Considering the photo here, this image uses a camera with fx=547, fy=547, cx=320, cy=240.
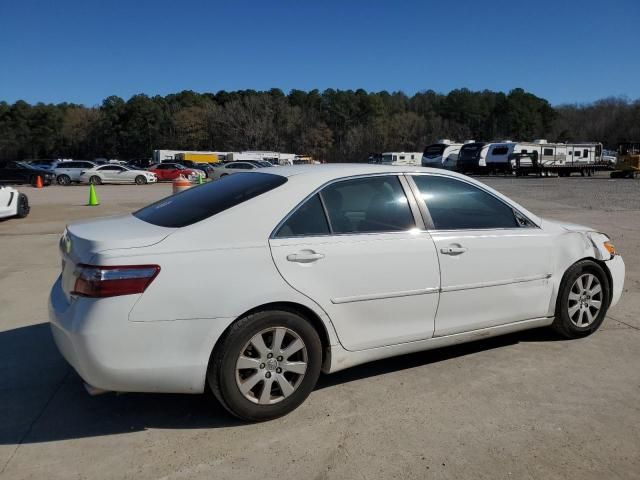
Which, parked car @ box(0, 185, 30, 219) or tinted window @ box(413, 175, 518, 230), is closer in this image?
tinted window @ box(413, 175, 518, 230)

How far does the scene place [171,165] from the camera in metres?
43.2

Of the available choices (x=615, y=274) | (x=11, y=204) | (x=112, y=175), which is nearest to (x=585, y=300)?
(x=615, y=274)

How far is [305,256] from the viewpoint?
3.38 meters

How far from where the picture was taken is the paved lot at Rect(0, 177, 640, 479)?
9.47ft

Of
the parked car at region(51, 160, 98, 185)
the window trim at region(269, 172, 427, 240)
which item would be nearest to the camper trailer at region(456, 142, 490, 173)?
the parked car at region(51, 160, 98, 185)

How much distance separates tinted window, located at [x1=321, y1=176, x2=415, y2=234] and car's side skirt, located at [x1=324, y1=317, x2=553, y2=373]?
0.80 metres

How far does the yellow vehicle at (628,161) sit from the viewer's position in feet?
126

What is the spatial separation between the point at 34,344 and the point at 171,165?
40.2m

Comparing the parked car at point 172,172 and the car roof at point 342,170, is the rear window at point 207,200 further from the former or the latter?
the parked car at point 172,172

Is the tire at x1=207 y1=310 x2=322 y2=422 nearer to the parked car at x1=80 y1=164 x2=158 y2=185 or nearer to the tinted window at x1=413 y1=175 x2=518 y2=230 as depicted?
the tinted window at x1=413 y1=175 x2=518 y2=230

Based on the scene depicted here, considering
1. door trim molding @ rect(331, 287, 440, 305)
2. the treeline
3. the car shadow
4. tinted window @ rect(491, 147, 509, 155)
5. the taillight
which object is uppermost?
the treeline

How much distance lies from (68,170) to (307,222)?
36233 millimetres

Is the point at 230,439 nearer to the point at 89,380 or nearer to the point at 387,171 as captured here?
the point at 89,380

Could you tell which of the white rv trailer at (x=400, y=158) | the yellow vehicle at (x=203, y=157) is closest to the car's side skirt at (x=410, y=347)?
the white rv trailer at (x=400, y=158)
